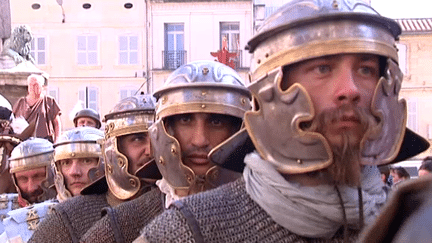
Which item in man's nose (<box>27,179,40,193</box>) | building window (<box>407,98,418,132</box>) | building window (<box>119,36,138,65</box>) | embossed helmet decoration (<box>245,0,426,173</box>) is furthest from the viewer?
building window (<box>407,98,418,132</box>)

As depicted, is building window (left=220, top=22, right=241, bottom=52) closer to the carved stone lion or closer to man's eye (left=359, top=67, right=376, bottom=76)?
the carved stone lion

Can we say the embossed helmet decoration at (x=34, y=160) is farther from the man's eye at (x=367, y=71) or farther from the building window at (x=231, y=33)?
the building window at (x=231, y=33)

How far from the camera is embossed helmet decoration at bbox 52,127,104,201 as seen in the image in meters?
6.40

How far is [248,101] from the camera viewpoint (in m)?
4.18

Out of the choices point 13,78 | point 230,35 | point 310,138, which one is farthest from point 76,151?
point 230,35

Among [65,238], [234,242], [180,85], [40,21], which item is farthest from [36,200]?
[40,21]

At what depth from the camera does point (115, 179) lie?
17.1ft

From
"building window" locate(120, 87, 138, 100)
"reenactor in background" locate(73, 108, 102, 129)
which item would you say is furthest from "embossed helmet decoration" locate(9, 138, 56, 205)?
"building window" locate(120, 87, 138, 100)

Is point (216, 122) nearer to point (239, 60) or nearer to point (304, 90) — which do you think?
point (304, 90)

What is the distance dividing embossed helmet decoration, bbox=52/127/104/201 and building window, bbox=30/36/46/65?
27.3 m

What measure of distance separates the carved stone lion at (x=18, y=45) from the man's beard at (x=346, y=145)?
34.8ft

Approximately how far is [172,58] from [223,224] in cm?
3076

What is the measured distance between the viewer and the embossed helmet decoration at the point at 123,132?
515cm

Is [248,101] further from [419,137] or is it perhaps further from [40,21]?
[40,21]
